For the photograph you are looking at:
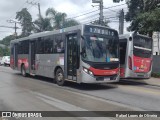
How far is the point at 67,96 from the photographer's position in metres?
11.6

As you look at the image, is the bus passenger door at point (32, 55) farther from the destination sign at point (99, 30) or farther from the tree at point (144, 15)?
the tree at point (144, 15)

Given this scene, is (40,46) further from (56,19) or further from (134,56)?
(56,19)

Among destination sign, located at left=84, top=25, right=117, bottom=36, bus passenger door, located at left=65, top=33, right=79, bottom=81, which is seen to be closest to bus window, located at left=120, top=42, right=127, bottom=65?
destination sign, located at left=84, top=25, right=117, bottom=36

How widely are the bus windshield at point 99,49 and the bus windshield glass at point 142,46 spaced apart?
227 centimetres

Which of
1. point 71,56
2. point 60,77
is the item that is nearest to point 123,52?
point 71,56

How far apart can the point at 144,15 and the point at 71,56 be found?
9798 millimetres

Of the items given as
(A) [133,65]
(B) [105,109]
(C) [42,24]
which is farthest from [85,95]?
(C) [42,24]

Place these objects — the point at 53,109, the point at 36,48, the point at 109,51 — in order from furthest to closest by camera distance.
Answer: the point at 36,48, the point at 109,51, the point at 53,109

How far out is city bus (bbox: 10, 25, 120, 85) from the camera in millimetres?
13258

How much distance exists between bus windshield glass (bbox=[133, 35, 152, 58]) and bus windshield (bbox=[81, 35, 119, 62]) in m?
2.27

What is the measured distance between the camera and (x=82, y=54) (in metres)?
13.3

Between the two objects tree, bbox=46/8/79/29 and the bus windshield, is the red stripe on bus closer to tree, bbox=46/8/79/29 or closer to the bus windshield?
the bus windshield

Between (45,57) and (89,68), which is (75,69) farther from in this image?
(45,57)

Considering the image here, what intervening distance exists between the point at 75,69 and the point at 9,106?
5035 mm
